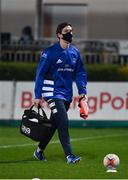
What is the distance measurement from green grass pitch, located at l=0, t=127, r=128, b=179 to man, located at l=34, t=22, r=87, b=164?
1.91 ft

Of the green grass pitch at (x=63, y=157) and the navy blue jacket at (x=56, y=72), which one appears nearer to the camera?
the green grass pitch at (x=63, y=157)

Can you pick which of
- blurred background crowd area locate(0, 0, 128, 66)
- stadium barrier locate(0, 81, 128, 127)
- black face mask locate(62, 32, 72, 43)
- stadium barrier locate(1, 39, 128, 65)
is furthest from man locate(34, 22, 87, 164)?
blurred background crowd area locate(0, 0, 128, 66)

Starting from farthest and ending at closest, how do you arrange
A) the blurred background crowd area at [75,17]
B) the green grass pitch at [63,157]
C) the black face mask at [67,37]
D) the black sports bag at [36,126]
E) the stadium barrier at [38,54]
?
the blurred background crowd area at [75,17] → the stadium barrier at [38,54] → the black sports bag at [36,126] → the black face mask at [67,37] → the green grass pitch at [63,157]

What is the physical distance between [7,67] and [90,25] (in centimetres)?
870

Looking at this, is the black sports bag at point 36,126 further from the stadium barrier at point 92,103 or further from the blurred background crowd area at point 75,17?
the blurred background crowd area at point 75,17

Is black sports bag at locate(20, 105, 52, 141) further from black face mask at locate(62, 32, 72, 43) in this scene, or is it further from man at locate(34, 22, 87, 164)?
black face mask at locate(62, 32, 72, 43)

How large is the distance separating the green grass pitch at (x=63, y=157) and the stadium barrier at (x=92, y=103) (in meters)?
0.52

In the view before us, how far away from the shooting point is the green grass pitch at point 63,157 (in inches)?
483

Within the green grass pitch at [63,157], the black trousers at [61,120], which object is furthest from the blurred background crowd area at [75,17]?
the black trousers at [61,120]

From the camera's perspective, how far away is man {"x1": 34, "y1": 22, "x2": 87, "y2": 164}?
537 inches

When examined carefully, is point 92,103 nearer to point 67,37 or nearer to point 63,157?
point 63,157

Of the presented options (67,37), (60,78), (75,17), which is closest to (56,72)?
(60,78)

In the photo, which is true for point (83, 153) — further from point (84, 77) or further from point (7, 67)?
point (7, 67)

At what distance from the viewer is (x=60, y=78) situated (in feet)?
45.1
